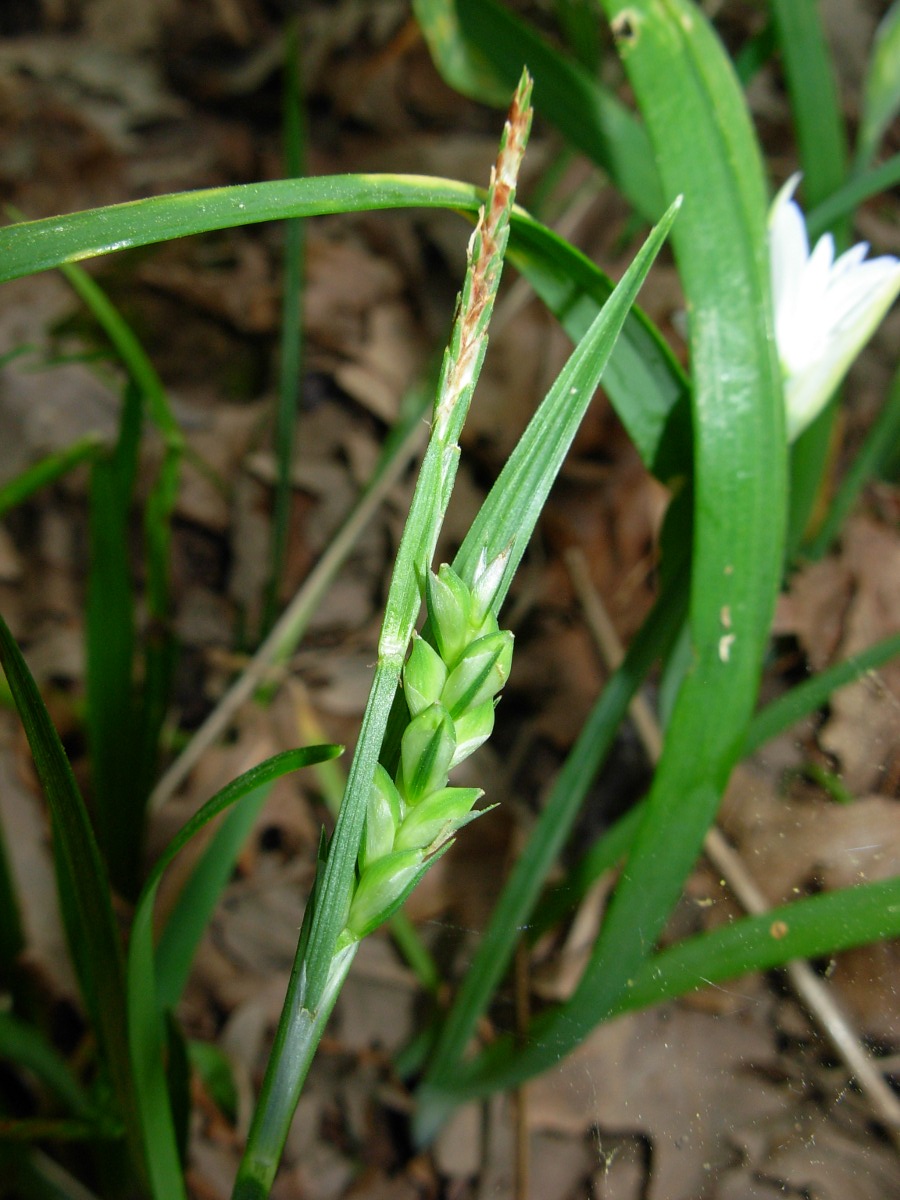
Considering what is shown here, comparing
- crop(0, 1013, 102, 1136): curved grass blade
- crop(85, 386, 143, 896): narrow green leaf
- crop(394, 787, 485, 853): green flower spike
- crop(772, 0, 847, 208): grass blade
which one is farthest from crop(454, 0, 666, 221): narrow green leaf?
crop(0, 1013, 102, 1136): curved grass blade

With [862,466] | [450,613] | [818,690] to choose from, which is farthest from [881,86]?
[450,613]

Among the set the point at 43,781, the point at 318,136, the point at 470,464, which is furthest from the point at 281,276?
the point at 43,781

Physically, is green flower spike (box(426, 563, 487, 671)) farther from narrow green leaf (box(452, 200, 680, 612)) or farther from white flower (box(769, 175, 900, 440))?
white flower (box(769, 175, 900, 440))

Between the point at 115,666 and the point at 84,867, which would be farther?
the point at 115,666

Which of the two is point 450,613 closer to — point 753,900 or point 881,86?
point 753,900

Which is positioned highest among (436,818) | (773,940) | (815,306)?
(815,306)
